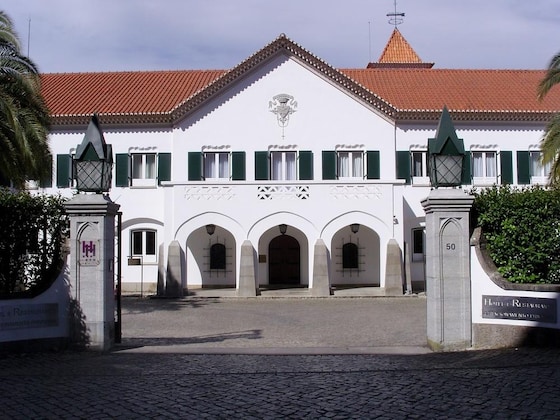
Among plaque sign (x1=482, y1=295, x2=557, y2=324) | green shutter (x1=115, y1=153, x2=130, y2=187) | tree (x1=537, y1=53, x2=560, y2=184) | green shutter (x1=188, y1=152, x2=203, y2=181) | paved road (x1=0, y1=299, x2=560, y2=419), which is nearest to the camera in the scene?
paved road (x1=0, y1=299, x2=560, y2=419)

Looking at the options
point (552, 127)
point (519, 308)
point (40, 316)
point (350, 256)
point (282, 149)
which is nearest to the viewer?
point (519, 308)

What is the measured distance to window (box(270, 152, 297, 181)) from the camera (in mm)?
27641

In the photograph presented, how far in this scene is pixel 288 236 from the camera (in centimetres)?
2856

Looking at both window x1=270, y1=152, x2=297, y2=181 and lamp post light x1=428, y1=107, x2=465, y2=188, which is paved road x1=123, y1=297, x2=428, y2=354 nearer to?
lamp post light x1=428, y1=107, x2=465, y2=188

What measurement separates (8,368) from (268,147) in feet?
61.5

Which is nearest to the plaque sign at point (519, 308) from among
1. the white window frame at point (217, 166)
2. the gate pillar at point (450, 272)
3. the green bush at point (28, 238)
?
the gate pillar at point (450, 272)

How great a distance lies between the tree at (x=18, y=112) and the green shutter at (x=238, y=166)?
10780 mm

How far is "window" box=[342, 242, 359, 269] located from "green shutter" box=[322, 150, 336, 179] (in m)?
3.16

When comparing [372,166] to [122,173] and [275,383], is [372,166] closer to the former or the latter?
[122,173]

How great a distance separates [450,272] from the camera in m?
11.2

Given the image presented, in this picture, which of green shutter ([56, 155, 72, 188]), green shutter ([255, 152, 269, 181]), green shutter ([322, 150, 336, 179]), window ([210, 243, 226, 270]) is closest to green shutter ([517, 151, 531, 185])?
green shutter ([322, 150, 336, 179])

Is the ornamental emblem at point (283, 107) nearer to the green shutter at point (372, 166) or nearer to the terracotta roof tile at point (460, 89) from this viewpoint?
the green shutter at point (372, 166)

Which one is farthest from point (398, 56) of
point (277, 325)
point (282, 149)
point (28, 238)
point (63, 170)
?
point (28, 238)

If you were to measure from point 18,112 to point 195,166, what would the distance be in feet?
39.0
